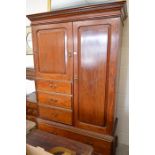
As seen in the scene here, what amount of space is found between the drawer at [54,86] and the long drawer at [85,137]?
45cm

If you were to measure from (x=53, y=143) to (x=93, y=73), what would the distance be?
2.47ft

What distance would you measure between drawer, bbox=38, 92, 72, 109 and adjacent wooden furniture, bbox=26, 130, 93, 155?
48 centimetres

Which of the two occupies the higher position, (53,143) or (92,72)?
(92,72)

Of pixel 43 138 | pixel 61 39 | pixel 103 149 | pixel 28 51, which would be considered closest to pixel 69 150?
pixel 43 138

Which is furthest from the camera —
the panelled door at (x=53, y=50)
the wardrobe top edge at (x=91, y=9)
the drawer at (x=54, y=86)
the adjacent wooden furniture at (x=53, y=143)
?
the drawer at (x=54, y=86)

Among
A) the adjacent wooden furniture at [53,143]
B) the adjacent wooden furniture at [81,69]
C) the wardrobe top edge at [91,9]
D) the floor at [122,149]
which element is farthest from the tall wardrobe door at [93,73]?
the floor at [122,149]

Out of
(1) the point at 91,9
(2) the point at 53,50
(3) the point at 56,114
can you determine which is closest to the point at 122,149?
(3) the point at 56,114

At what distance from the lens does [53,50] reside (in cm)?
162

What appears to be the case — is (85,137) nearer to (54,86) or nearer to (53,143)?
(53,143)

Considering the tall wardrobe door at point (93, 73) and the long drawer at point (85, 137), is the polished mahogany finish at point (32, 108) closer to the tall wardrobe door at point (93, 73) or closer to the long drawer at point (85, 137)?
the long drawer at point (85, 137)

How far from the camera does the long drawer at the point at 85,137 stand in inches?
60.7
